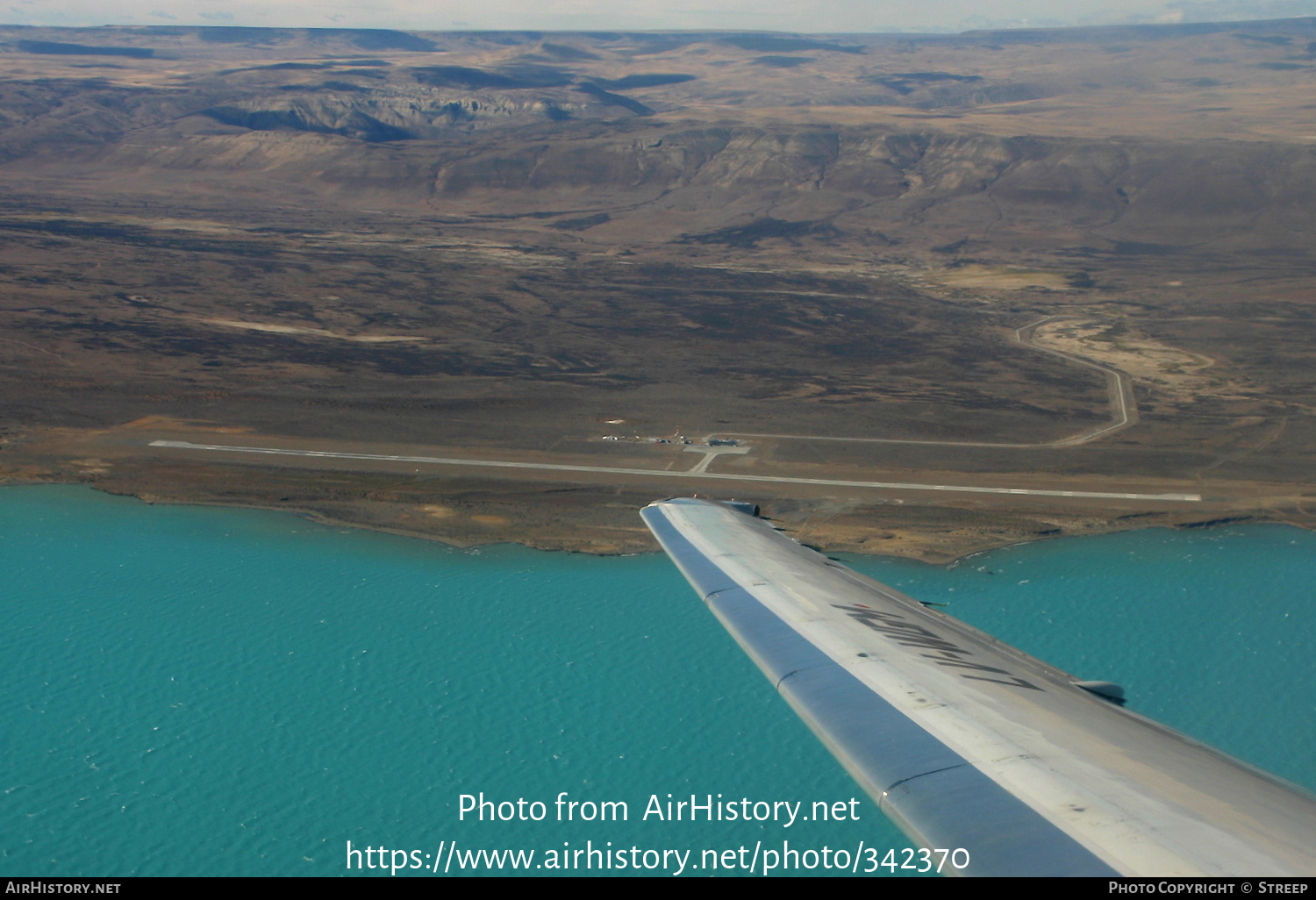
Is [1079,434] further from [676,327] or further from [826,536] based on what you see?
[676,327]

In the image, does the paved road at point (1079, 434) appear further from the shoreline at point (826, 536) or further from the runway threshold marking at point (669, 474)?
the shoreline at point (826, 536)

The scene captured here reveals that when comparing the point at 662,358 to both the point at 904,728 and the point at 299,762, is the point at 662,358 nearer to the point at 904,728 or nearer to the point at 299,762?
the point at 299,762

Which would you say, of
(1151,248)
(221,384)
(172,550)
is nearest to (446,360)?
(221,384)

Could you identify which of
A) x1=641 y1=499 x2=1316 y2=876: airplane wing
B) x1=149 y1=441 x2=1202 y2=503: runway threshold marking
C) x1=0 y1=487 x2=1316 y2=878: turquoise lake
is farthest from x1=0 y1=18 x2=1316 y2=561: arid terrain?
x1=641 y1=499 x2=1316 y2=876: airplane wing

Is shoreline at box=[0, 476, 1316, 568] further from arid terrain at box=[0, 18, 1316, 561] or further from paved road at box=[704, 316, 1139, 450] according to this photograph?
paved road at box=[704, 316, 1139, 450]

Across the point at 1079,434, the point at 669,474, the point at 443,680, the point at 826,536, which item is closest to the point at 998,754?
the point at 443,680
